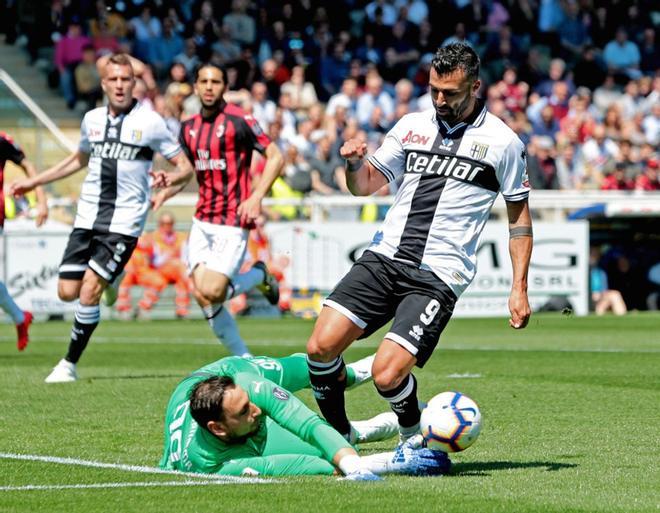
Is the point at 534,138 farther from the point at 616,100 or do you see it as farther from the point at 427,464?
the point at 427,464

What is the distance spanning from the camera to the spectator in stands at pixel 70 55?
26250 mm

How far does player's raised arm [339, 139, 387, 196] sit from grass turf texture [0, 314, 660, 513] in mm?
1581

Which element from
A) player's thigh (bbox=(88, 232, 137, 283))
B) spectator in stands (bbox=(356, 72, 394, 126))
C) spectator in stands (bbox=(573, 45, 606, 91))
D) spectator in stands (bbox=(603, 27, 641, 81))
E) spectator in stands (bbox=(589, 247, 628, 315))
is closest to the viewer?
player's thigh (bbox=(88, 232, 137, 283))

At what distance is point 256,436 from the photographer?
23.6 ft

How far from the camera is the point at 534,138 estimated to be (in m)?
26.5

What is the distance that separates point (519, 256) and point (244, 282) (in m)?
5.88

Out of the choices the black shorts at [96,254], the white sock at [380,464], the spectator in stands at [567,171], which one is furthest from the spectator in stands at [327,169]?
the white sock at [380,464]

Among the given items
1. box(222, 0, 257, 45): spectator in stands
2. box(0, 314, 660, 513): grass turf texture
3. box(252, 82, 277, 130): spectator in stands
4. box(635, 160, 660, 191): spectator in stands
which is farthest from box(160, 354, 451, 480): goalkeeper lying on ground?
box(222, 0, 257, 45): spectator in stands

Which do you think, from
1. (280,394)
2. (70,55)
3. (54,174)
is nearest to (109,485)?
(280,394)

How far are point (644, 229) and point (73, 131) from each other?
10.7 m

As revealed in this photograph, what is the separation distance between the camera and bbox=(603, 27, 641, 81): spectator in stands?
3138 cm

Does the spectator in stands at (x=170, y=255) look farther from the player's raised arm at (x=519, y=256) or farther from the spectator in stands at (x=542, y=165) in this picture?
the player's raised arm at (x=519, y=256)

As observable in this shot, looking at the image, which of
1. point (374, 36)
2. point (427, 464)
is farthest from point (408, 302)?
point (374, 36)

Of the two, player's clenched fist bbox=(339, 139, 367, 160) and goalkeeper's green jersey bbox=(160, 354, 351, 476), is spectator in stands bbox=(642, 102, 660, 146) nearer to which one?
player's clenched fist bbox=(339, 139, 367, 160)
